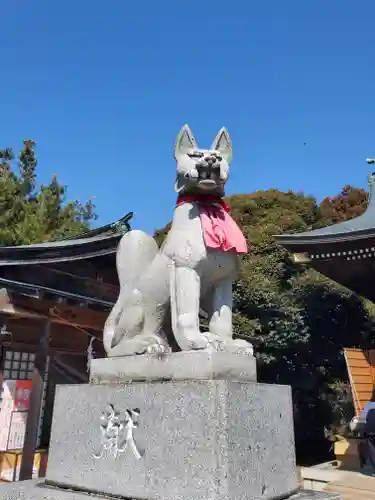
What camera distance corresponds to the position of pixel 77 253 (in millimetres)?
7398

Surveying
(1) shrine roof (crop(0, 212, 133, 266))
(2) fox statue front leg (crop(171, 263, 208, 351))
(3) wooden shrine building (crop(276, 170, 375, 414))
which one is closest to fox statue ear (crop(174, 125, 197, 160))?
(2) fox statue front leg (crop(171, 263, 208, 351))

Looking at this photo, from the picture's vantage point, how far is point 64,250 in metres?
7.16

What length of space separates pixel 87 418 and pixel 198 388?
0.80 metres

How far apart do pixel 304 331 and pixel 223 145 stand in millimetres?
9355

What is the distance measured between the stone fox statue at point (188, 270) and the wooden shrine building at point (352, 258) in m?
4.90

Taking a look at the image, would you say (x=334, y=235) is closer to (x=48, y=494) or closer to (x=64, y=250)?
(x=64, y=250)

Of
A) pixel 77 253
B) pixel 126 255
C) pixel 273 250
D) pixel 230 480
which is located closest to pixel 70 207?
pixel 273 250

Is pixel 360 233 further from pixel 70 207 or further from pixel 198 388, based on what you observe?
pixel 70 207

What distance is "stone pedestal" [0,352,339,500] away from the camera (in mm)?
1906

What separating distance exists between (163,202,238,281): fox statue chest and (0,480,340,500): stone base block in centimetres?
124

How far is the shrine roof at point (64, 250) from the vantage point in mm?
6387

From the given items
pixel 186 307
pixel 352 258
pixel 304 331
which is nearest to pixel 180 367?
pixel 186 307

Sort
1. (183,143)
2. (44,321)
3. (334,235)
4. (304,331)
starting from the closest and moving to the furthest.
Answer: (183,143) → (44,321) → (334,235) → (304,331)

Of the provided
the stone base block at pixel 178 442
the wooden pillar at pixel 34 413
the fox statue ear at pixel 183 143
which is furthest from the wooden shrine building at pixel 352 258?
the stone base block at pixel 178 442
